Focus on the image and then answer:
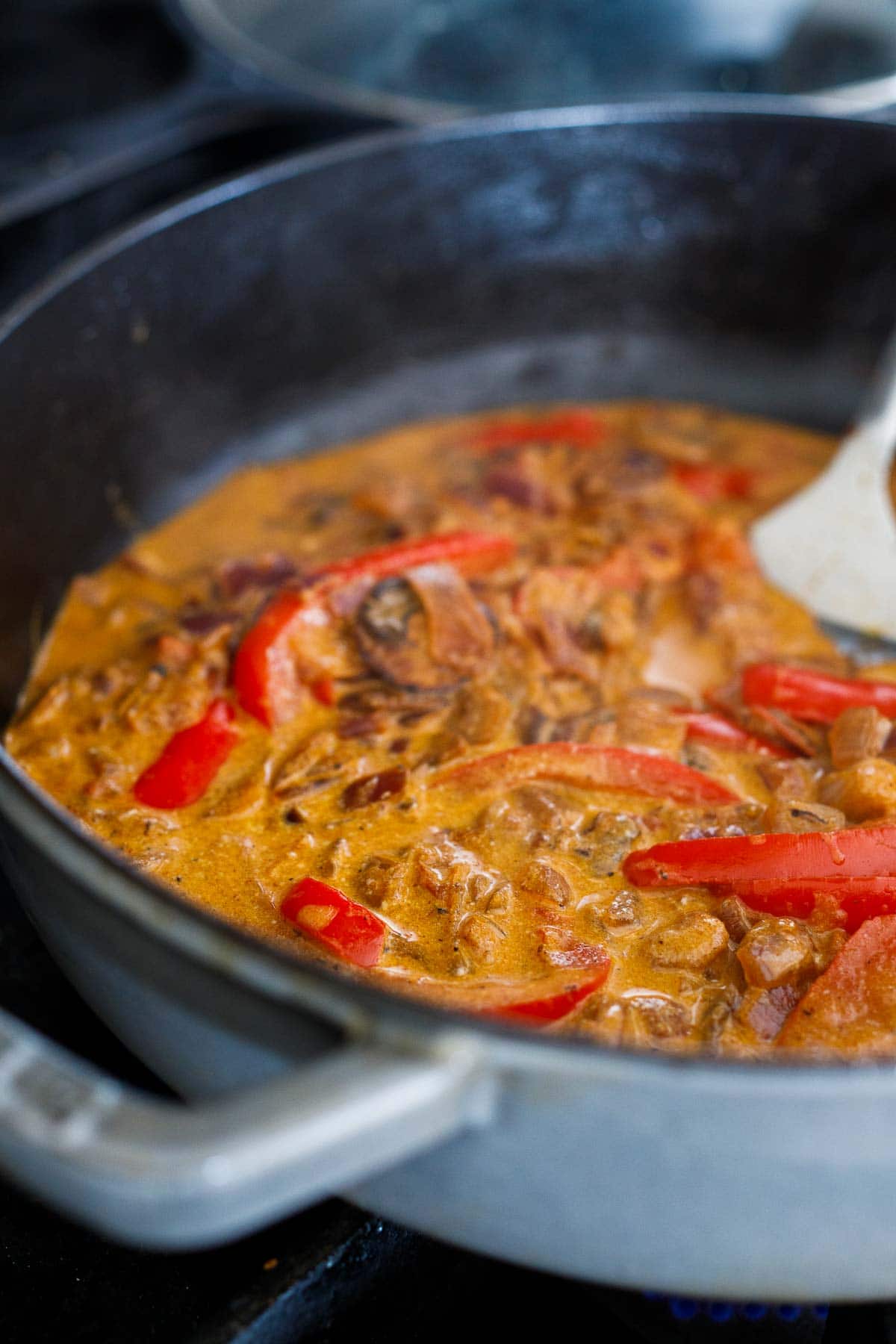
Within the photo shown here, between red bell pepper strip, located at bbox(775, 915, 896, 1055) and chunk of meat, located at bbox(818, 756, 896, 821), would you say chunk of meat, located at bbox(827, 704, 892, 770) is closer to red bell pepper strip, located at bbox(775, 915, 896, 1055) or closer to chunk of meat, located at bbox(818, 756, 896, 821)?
chunk of meat, located at bbox(818, 756, 896, 821)

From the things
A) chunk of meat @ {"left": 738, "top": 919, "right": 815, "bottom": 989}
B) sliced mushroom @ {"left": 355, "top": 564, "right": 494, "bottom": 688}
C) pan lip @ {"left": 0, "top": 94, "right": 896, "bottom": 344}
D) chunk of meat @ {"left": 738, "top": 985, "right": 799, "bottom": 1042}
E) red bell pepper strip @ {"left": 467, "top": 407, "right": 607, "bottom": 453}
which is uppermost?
pan lip @ {"left": 0, "top": 94, "right": 896, "bottom": 344}

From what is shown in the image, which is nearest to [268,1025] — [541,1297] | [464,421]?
[541,1297]

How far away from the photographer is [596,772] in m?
2.21

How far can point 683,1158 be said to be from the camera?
118 centimetres

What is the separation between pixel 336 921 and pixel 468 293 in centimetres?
205

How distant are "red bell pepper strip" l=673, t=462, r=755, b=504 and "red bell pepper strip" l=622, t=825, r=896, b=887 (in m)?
1.32

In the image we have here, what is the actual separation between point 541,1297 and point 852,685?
122 cm

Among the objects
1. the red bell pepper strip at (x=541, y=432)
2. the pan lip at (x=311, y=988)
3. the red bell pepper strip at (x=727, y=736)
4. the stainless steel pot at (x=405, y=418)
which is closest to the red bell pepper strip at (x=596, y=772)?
the red bell pepper strip at (x=727, y=736)

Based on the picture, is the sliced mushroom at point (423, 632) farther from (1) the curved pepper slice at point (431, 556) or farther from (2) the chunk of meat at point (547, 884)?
(2) the chunk of meat at point (547, 884)

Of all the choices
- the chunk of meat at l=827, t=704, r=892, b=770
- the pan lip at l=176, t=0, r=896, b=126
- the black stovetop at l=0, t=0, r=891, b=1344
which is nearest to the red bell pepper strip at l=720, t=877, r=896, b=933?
the chunk of meat at l=827, t=704, r=892, b=770

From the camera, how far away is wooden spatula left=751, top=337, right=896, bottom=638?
270 centimetres

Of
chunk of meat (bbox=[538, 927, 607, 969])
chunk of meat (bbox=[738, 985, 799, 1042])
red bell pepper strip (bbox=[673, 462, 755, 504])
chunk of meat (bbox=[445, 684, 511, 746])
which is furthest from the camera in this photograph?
red bell pepper strip (bbox=[673, 462, 755, 504])

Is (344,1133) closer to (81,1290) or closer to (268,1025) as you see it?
(268,1025)

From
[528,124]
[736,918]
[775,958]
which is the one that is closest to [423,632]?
[736,918]
